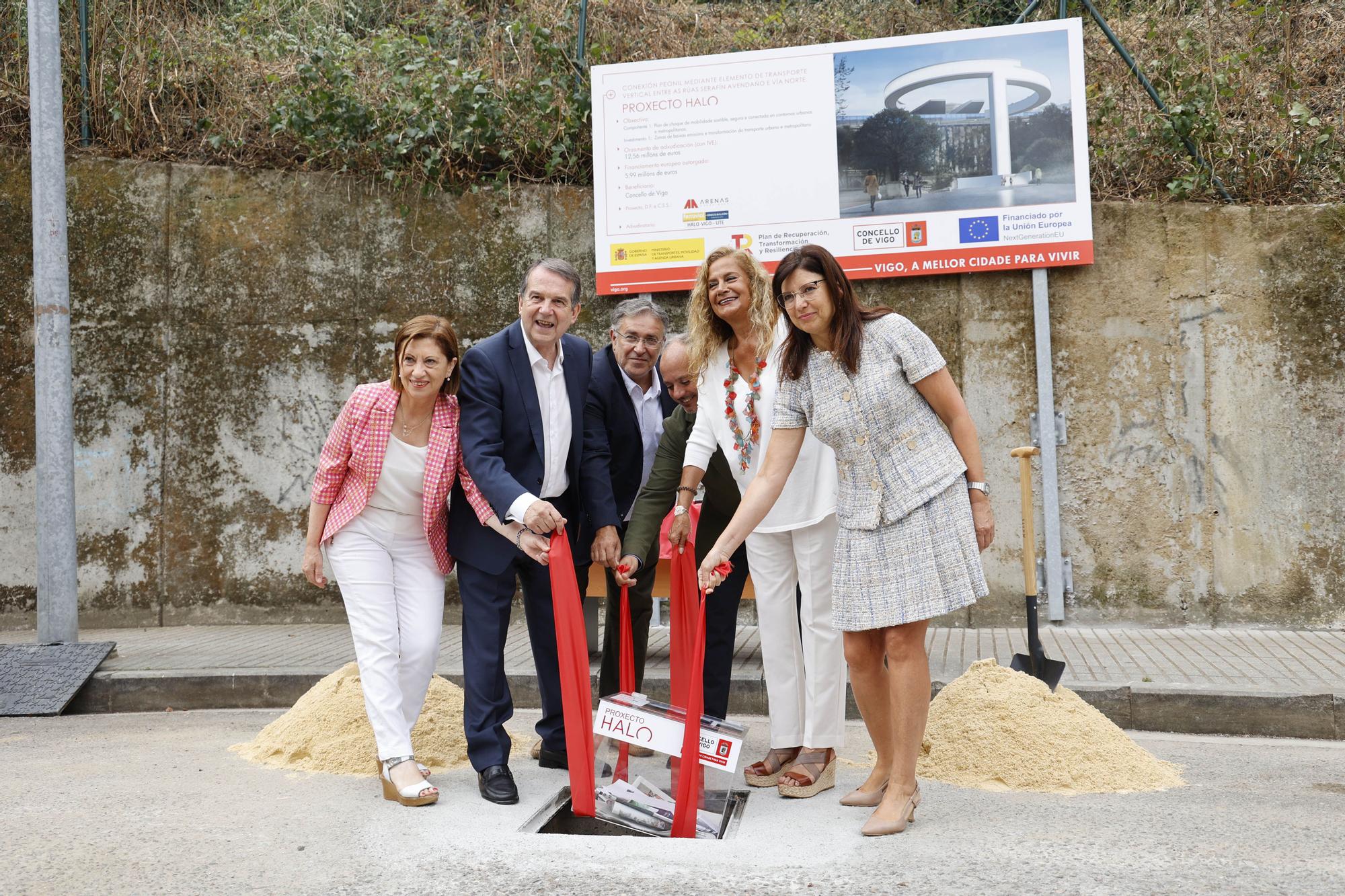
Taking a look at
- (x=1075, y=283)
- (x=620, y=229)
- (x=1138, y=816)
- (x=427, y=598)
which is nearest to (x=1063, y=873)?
(x=1138, y=816)

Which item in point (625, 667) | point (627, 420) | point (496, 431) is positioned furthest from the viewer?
point (627, 420)

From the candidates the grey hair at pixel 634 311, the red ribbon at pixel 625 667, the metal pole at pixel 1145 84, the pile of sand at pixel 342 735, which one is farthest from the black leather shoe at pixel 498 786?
the metal pole at pixel 1145 84

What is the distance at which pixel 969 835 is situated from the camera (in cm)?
Result: 355

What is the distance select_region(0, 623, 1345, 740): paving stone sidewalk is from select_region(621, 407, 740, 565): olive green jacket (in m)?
1.58

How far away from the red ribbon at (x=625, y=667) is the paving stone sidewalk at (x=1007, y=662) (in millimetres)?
1418

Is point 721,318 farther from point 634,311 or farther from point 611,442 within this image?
point 611,442

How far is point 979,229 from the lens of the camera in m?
7.71

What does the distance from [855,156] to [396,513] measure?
498cm

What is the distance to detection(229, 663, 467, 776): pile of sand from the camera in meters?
4.54

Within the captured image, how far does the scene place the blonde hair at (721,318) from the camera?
4.23m

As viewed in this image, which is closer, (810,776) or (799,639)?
(810,776)

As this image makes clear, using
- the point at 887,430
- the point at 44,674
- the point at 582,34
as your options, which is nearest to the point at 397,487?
the point at 887,430

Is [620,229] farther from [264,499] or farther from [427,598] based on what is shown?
[427,598]

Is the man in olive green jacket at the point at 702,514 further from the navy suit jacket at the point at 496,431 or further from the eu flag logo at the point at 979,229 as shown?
the eu flag logo at the point at 979,229
